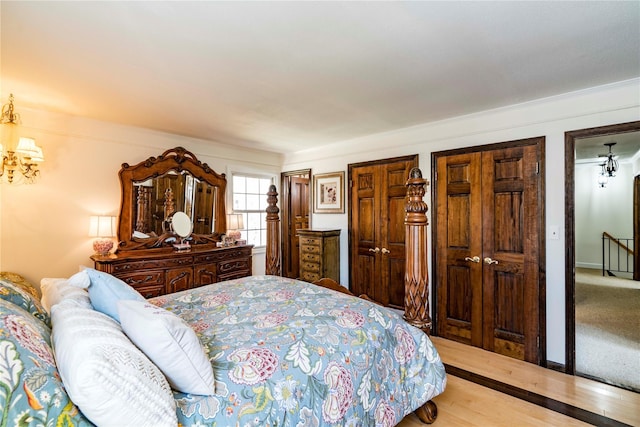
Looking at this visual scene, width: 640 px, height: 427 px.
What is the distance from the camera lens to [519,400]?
2.22m

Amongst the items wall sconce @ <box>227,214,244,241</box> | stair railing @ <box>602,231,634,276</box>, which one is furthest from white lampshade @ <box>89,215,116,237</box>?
stair railing @ <box>602,231,634,276</box>

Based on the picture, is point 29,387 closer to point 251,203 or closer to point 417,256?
point 417,256

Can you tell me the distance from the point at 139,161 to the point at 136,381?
344 cm

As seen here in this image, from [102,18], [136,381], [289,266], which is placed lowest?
[289,266]

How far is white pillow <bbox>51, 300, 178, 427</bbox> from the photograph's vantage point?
2.69ft

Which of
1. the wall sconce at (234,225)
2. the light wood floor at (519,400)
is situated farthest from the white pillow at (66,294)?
the wall sconce at (234,225)

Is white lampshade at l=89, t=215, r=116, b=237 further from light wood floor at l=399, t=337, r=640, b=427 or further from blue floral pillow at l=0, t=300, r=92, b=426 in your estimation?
light wood floor at l=399, t=337, r=640, b=427

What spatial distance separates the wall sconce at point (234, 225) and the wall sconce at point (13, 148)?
7.04ft

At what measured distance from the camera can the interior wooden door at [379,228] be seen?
3762 millimetres

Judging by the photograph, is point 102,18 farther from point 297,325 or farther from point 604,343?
point 604,343

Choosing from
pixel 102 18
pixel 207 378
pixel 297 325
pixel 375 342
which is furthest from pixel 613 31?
pixel 102 18

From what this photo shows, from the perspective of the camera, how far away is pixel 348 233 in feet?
14.2

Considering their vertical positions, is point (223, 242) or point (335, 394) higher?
point (223, 242)

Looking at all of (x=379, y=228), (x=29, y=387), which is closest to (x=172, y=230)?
(x=379, y=228)
